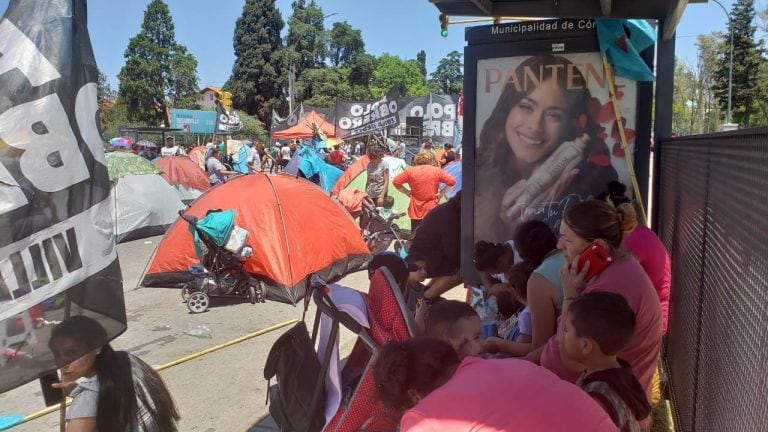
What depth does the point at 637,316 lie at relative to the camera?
248 centimetres

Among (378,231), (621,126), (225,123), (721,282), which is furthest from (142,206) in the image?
(225,123)

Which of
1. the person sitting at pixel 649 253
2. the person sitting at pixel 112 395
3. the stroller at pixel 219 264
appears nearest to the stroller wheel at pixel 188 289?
the stroller at pixel 219 264

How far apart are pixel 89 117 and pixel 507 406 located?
1549 millimetres

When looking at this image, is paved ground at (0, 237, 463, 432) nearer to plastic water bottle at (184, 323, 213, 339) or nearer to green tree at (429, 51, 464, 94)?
A: plastic water bottle at (184, 323, 213, 339)

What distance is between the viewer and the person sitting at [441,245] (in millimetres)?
4688

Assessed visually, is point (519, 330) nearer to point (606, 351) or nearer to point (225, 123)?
point (606, 351)

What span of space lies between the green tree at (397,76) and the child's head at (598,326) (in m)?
90.7

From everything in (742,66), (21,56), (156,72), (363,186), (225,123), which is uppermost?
(156,72)

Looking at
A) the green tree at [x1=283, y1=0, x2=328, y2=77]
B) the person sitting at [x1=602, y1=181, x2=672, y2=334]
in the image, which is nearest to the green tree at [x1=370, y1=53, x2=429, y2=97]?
the green tree at [x1=283, y1=0, x2=328, y2=77]

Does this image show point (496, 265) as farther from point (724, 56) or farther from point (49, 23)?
point (724, 56)

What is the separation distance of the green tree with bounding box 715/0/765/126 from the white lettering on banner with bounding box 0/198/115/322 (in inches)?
1611

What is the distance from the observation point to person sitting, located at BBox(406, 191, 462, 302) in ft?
15.4

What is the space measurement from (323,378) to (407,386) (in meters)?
0.64

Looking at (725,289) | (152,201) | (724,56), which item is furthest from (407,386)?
(724,56)
